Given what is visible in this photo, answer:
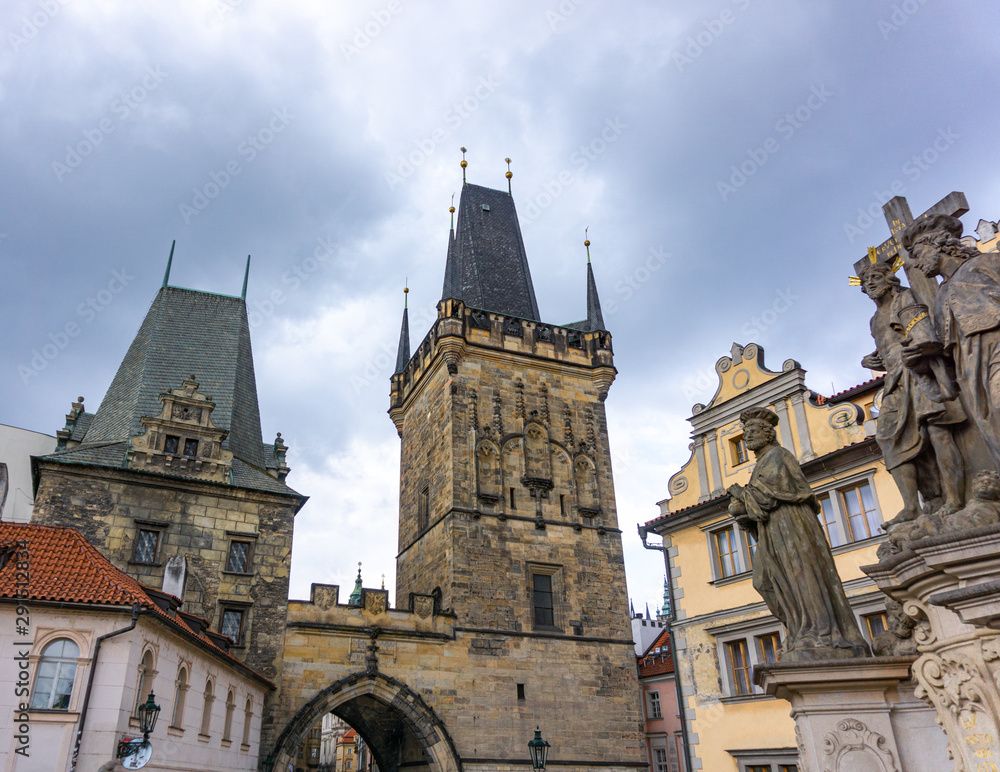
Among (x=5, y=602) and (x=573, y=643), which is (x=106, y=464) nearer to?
(x=5, y=602)

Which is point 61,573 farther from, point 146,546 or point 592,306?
point 592,306

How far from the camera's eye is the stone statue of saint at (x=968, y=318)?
143 inches

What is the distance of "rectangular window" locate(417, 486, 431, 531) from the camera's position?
2388 cm

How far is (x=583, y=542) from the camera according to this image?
22.8 metres

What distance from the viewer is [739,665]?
45.5ft

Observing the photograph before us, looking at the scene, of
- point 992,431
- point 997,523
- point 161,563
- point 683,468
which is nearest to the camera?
point 997,523

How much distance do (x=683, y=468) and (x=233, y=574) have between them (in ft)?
35.3

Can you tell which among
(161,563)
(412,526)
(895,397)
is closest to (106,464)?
(161,563)

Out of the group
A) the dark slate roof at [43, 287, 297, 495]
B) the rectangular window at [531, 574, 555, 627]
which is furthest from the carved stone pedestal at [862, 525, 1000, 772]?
the rectangular window at [531, 574, 555, 627]

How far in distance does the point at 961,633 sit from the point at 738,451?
39.3 ft

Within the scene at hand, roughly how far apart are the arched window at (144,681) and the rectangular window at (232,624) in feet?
23.0

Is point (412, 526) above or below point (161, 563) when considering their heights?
above

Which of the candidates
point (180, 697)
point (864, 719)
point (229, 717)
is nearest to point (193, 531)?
point (229, 717)

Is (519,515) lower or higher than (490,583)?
higher
